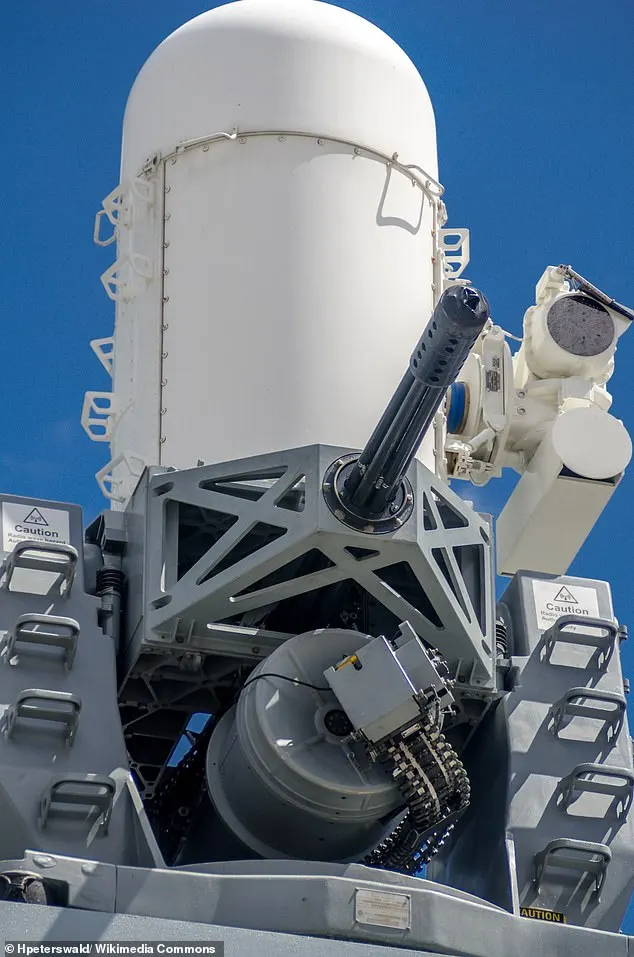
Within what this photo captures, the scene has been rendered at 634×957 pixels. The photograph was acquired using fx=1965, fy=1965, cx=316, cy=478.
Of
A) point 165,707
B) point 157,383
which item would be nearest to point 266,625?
point 165,707

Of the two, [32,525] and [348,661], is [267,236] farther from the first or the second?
[348,661]

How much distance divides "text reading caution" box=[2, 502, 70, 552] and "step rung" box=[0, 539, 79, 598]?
0.14 m

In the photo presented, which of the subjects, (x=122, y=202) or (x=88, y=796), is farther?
A: (x=122, y=202)

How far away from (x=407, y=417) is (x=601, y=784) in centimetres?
237

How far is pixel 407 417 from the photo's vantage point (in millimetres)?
10398

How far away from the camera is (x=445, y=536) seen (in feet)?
35.9

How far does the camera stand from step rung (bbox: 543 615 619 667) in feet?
37.7

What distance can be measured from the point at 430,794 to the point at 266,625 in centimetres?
170

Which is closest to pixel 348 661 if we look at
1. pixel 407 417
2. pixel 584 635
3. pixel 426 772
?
pixel 426 772

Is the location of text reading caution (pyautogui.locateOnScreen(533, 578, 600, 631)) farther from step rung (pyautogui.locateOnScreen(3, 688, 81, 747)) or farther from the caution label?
step rung (pyautogui.locateOnScreen(3, 688, 81, 747))

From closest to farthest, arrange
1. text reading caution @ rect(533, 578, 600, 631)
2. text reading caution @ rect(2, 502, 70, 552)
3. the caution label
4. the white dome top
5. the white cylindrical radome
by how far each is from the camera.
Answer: the caution label → text reading caution @ rect(2, 502, 70, 552) → the white cylindrical radome → text reading caution @ rect(533, 578, 600, 631) → the white dome top

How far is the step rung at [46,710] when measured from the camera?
399 inches

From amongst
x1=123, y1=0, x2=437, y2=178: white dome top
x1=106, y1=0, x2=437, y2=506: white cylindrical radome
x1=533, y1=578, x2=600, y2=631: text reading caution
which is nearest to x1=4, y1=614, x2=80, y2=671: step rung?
x1=106, y1=0, x2=437, y2=506: white cylindrical radome

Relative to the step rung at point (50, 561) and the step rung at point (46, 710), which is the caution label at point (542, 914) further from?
the step rung at point (50, 561)
